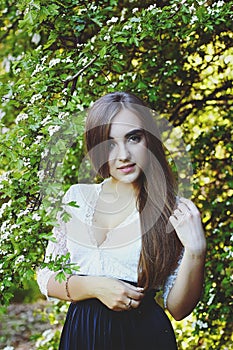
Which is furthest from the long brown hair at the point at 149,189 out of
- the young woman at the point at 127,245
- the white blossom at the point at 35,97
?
the white blossom at the point at 35,97

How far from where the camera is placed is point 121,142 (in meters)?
1.61

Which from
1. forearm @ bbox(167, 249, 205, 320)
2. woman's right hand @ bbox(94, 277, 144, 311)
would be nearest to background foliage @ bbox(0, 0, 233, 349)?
woman's right hand @ bbox(94, 277, 144, 311)

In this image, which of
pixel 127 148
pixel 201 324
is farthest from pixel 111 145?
pixel 201 324

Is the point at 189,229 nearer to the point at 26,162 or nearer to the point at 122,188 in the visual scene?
the point at 122,188

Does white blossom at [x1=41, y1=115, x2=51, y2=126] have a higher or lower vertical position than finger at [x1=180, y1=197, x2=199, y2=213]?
higher

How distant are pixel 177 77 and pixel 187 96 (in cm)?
12

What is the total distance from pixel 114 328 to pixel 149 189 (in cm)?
36

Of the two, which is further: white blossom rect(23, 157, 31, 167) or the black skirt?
white blossom rect(23, 157, 31, 167)

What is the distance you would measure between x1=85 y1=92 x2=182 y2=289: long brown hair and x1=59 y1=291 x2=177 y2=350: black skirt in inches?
3.4

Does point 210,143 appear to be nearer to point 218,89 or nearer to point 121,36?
point 218,89

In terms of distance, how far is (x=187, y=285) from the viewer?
5.28 ft

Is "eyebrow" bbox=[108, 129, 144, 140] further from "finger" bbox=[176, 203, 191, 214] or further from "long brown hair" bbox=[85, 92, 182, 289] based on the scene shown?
"finger" bbox=[176, 203, 191, 214]

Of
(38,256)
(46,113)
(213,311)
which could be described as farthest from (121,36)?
(213,311)

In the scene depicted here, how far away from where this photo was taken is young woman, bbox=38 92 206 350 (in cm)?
161
